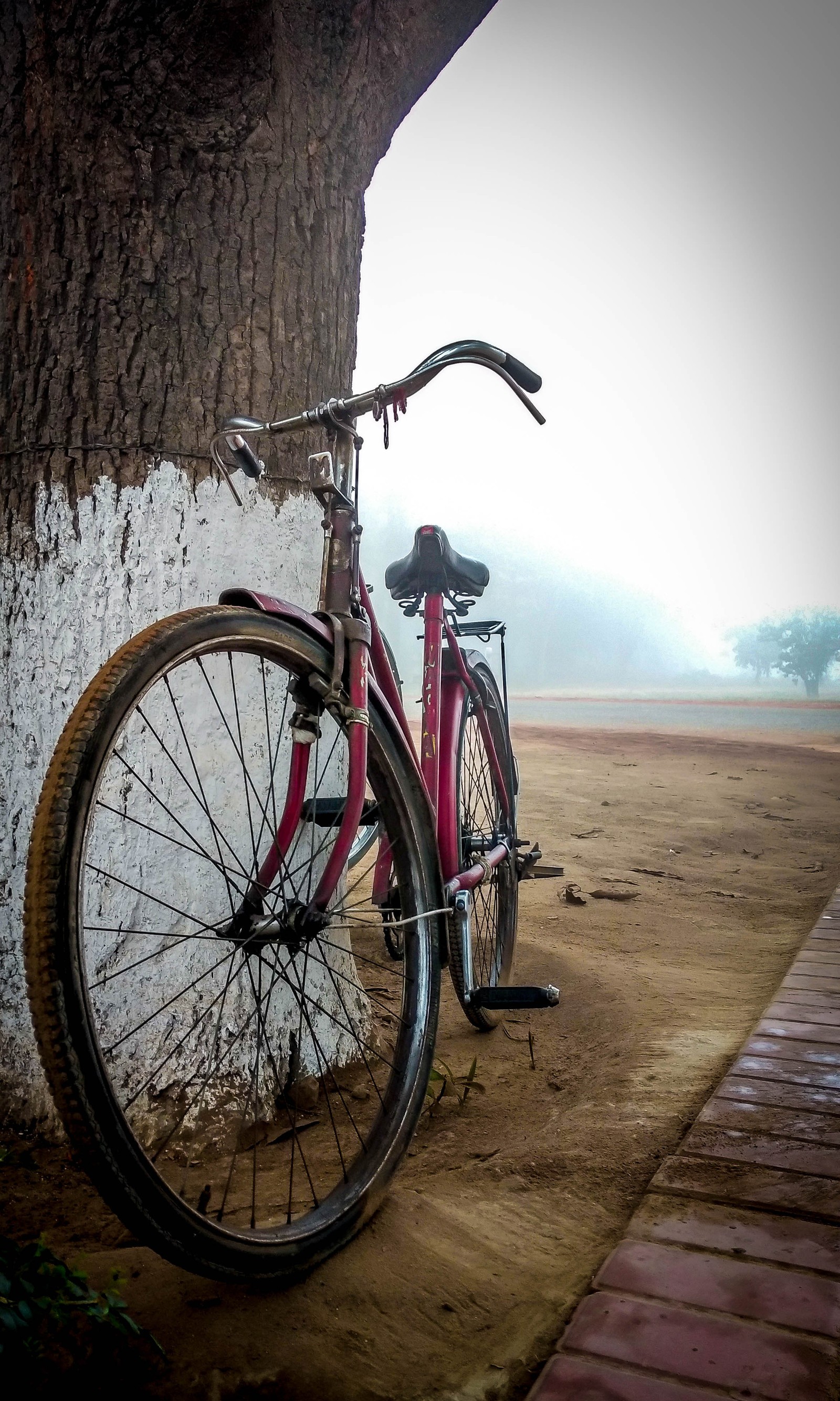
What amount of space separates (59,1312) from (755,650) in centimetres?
1248

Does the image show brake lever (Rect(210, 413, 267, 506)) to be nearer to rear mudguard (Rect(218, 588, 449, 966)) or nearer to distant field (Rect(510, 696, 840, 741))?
rear mudguard (Rect(218, 588, 449, 966))

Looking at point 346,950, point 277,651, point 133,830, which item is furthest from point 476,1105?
point 277,651

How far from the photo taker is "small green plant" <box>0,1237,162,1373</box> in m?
1.01

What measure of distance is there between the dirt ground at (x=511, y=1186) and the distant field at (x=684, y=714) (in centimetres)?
723

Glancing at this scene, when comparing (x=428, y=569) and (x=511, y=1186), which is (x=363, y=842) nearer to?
(x=428, y=569)

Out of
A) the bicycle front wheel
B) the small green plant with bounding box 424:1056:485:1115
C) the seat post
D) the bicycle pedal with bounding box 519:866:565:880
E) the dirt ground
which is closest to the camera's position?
the dirt ground

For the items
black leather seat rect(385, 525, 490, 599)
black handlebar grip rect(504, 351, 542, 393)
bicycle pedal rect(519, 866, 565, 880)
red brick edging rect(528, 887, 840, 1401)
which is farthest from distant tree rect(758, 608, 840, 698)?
black handlebar grip rect(504, 351, 542, 393)

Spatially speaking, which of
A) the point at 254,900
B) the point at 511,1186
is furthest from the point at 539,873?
the point at 254,900

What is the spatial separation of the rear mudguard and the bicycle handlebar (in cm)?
25

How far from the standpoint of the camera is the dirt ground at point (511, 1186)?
1176 mm

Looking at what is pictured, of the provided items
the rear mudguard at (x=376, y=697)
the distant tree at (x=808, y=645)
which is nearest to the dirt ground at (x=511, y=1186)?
the rear mudguard at (x=376, y=697)

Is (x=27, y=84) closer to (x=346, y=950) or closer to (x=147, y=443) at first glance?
(x=147, y=443)

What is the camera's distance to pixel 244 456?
1564mm

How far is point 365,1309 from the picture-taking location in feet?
4.19
